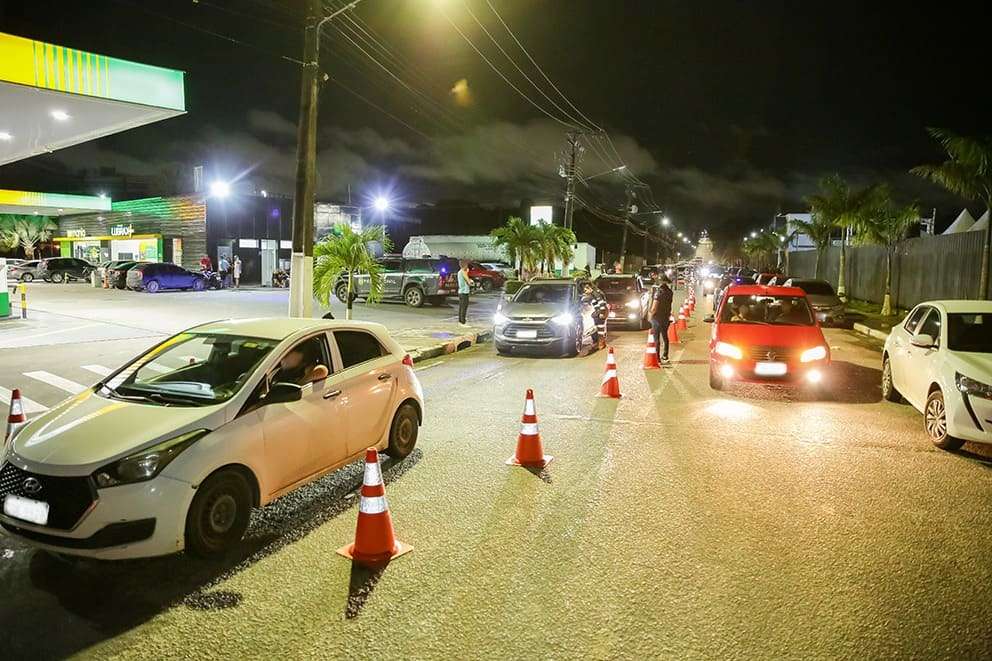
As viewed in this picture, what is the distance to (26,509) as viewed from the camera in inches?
171

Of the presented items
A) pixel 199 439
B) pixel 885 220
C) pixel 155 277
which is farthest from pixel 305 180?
pixel 885 220

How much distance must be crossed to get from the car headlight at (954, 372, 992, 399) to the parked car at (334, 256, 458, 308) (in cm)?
2251

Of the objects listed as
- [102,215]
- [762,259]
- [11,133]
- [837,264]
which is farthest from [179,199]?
[762,259]

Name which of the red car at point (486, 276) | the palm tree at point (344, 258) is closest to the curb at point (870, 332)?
the palm tree at point (344, 258)

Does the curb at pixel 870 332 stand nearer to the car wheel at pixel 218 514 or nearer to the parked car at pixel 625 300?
the parked car at pixel 625 300

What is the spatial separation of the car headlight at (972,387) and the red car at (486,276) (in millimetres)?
33934

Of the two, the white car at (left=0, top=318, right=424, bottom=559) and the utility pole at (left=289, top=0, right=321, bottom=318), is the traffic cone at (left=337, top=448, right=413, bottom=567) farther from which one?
the utility pole at (left=289, top=0, right=321, bottom=318)

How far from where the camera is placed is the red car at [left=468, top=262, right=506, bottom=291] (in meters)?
40.8

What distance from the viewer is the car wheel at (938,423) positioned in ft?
24.5

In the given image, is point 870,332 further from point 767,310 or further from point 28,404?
point 28,404

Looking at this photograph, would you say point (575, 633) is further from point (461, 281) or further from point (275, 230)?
point (275, 230)

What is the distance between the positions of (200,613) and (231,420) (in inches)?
51.6

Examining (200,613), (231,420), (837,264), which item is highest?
(837,264)

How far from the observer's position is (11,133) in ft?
68.3
